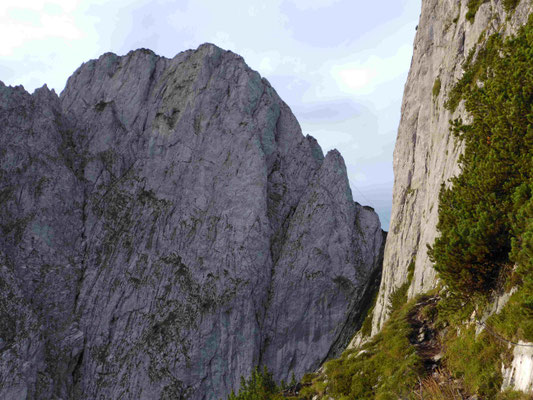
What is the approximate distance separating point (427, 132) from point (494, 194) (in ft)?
61.5

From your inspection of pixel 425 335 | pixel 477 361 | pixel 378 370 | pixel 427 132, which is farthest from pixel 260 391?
pixel 427 132

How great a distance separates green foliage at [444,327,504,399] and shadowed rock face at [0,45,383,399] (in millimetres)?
41839

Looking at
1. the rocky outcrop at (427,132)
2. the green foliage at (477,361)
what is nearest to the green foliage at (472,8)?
the rocky outcrop at (427,132)

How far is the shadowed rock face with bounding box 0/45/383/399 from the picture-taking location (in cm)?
5141

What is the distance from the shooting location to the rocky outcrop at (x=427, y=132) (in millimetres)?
21438

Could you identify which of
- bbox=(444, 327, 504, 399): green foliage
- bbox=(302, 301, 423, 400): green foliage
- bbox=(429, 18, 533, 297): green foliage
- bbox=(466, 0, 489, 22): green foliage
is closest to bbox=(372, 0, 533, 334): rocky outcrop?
bbox=(466, 0, 489, 22): green foliage

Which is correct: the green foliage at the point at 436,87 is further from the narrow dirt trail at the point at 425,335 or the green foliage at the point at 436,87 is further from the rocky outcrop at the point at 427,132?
the narrow dirt trail at the point at 425,335

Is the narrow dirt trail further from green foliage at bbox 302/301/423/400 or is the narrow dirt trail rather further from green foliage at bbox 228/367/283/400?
green foliage at bbox 228/367/283/400

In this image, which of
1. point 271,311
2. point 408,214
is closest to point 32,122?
point 271,311

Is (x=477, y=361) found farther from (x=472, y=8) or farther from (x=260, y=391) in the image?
(x=472, y=8)

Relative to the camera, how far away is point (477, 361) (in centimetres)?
973

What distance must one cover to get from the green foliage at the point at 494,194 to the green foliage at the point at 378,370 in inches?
111

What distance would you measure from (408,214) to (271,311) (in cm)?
3169

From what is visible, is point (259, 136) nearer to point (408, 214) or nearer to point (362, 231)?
point (362, 231)
